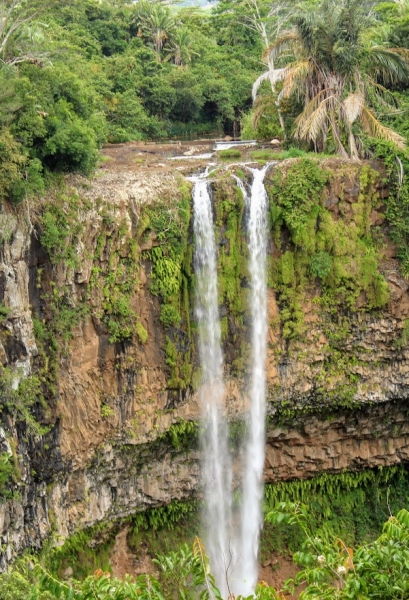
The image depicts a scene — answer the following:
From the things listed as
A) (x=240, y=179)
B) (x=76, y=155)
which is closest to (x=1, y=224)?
(x=76, y=155)

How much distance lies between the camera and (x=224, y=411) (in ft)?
50.7

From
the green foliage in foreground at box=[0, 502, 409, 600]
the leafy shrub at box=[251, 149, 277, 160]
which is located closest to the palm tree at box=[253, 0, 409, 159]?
the leafy shrub at box=[251, 149, 277, 160]

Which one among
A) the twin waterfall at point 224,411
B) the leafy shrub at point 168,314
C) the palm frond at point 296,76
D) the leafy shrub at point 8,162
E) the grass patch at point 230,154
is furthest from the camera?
the grass patch at point 230,154

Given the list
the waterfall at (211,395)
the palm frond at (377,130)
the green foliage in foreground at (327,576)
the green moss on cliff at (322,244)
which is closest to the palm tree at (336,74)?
the palm frond at (377,130)

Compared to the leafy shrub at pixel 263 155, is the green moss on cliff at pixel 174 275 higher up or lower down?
lower down

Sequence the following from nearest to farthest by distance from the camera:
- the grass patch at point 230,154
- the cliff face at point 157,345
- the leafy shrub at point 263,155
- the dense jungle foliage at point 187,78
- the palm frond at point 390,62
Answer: the cliff face at point 157,345 → the dense jungle foliage at point 187,78 → the leafy shrub at point 263,155 → the palm frond at point 390,62 → the grass patch at point 230,154

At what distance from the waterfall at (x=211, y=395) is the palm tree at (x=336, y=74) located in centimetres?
377

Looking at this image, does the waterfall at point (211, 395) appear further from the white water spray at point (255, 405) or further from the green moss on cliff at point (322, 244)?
the green moss on cliff at point (322, 244)

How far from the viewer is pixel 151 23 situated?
87.1 feet

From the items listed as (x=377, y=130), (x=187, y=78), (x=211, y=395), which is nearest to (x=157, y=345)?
(x=211, y=395)

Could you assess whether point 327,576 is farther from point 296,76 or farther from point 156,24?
point 156,24

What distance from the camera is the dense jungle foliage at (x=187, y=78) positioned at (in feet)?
42.4

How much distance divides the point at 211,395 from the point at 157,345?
1762 millimetres

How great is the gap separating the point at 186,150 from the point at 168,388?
803 centimetres
